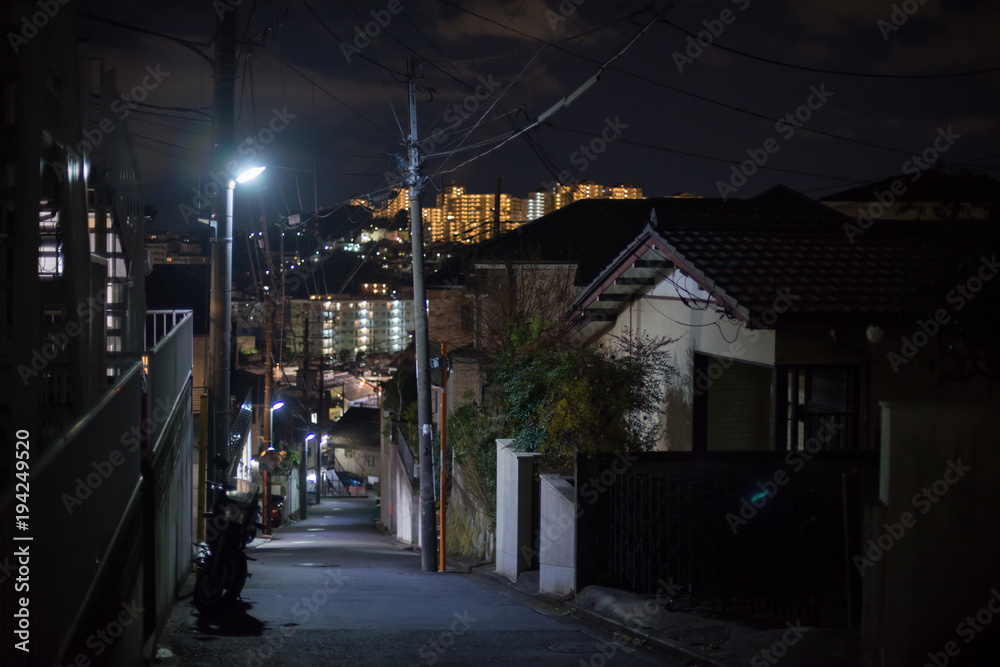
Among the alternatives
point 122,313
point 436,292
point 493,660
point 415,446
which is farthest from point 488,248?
point 493,660

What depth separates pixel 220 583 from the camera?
8266 millimetres

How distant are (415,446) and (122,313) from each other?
16.7 metres

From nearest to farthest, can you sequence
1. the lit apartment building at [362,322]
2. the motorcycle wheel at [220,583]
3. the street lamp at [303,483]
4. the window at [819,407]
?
the motorcycle wheel at [220,583] → the window at [819,407] → the street lamp at [303,483] → the lit apartment building at [362,322]

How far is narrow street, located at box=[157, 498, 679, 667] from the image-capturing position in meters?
6.73

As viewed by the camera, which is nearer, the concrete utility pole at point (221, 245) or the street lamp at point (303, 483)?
the concrete utility pole at point (221, 245)

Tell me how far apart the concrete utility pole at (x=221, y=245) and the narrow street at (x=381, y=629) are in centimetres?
289

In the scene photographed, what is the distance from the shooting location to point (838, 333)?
36.9 ft

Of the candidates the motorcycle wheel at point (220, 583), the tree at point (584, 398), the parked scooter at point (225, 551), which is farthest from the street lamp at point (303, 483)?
the motorcycle wheel at point (220, 583)

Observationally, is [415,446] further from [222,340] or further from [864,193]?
[864,193]

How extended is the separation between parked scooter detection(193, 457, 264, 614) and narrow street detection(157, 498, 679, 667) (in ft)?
0.66

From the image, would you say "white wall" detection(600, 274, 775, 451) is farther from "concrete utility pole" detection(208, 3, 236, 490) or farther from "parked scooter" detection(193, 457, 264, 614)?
"concrete utility pole" detection(208, 3, 236, 490)

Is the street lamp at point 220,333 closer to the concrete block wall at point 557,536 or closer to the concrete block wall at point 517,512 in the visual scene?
the concrete block wall at point 517,512

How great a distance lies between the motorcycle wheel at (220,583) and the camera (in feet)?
26.8

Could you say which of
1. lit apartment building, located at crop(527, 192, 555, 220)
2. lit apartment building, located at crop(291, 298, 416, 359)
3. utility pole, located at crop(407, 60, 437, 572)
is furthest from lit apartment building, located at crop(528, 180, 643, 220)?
utility pole, located at crop(407, 60, 437, 572)
